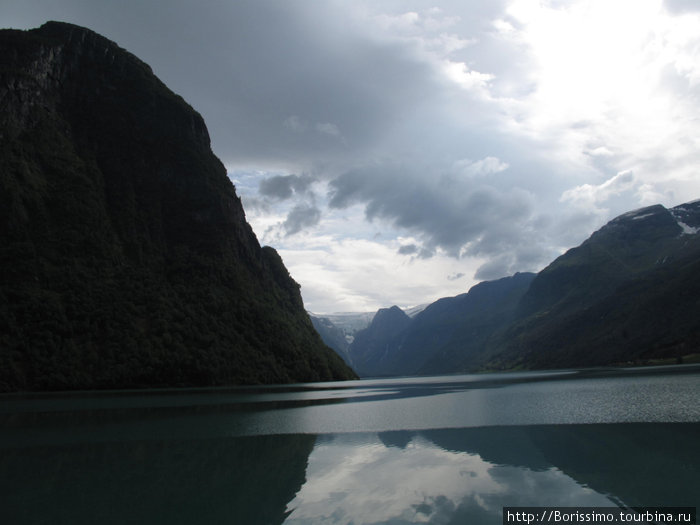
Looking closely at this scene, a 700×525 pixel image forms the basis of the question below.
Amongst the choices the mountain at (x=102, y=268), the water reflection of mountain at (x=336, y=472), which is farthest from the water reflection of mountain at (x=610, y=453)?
the mountain at (x=102, y=268)

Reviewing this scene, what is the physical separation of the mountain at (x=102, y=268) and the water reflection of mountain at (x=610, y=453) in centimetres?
10715

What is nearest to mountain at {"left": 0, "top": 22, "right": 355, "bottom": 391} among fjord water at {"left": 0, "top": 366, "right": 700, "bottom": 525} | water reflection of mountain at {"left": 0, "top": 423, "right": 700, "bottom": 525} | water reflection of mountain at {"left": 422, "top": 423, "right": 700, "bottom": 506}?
fjord water at {"left": 0, "top": 366, "right": 700, "bottom": 525}

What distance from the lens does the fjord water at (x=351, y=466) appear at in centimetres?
2117

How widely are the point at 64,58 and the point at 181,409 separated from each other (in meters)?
188

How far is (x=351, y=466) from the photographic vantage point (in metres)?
29.5

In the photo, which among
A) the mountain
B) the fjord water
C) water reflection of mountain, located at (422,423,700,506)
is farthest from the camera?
the mountain

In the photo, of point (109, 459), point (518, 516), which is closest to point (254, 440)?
point (109, 459)

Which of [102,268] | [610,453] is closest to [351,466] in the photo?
[610,453]

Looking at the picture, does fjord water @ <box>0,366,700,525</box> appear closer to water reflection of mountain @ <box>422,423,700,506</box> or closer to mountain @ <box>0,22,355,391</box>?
water reflection of mountain @ <box>422,423,700,506</box>

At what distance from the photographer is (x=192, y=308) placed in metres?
155

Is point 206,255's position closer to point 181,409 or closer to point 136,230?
point 136,230

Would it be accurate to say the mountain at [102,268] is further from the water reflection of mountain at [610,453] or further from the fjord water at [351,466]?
the water reflection of mountain at [610,453]

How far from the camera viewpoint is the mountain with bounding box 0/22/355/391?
390 ft

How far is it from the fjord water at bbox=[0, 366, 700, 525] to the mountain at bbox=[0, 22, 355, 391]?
7496 centimetres
